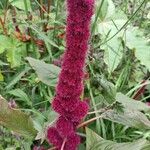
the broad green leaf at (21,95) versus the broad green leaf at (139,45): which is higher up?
the broad green leaf at (139,45)

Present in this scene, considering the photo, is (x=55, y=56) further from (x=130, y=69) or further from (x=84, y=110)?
(x=84, y=110)

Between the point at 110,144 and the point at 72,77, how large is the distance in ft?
1.08

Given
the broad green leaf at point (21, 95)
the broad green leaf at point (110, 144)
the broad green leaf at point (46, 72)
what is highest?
the broad green leaf at point (46, 72)

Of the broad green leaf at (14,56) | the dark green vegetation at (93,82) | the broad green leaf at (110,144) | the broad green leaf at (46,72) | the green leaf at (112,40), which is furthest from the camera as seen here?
the broad green leaf at (14,56)

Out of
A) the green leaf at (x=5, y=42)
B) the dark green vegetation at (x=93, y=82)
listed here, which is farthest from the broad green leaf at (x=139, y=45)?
the green leaf at (x=5, y=42)

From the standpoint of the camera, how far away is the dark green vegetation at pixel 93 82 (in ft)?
5.55

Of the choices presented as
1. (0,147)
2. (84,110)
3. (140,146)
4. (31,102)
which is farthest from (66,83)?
(31,102)

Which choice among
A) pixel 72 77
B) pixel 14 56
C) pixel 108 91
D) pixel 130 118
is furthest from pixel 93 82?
pixel 72 77

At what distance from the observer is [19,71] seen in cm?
246

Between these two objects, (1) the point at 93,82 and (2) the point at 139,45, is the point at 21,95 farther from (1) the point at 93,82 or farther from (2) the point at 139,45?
(2) the point at 139,45

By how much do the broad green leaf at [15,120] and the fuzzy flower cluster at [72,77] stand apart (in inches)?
3.3

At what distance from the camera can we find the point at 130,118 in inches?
67.9

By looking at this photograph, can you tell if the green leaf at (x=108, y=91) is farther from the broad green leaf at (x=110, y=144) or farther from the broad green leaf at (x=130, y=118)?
the broad green leaf at (x=110, y=144)

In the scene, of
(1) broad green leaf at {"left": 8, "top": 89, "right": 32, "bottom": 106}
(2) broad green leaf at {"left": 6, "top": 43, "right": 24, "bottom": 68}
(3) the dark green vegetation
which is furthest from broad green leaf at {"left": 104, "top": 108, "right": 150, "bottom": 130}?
(2) broad green leaf at {"left": 6, "top": 43, "right": 24, "bottom": 68}
